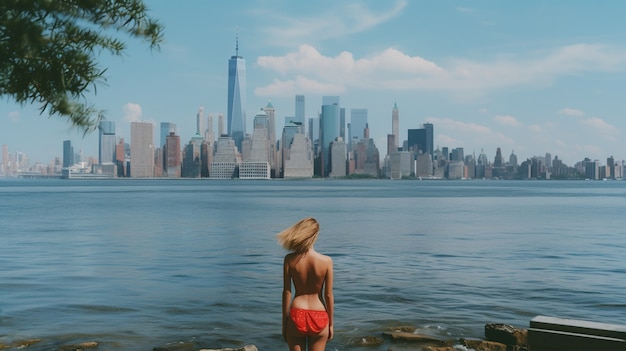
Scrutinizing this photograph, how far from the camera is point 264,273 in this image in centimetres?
2988

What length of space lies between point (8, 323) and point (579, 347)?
49.6ft

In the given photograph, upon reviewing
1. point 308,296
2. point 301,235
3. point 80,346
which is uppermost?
point 301,235

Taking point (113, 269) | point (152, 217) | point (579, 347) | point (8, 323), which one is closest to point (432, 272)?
point (113, 269)

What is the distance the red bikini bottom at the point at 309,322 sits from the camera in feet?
26.0

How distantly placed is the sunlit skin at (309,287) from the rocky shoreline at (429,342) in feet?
24.3

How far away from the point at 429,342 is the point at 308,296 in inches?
353

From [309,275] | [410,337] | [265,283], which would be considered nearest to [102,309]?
[265,283]

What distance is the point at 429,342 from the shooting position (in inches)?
637

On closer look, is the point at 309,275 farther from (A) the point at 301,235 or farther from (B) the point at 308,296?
(A) the point at 301,235

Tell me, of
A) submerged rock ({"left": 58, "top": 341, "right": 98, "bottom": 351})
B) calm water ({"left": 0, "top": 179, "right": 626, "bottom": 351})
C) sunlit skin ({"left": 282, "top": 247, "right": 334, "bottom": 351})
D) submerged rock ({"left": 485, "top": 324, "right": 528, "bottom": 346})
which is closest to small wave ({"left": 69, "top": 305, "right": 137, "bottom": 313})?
calm water ({"left": 0, "top": 179, "right": 626, "bottom": 351})

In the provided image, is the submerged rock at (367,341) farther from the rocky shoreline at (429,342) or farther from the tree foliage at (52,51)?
the tree foliage at (52,51)

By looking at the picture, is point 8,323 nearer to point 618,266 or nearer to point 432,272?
point 432,272

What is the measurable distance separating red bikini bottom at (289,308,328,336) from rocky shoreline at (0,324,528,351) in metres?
7.50

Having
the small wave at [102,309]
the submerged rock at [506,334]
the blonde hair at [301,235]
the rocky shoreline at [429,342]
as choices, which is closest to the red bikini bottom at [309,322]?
the blonde hair at [301,235]
